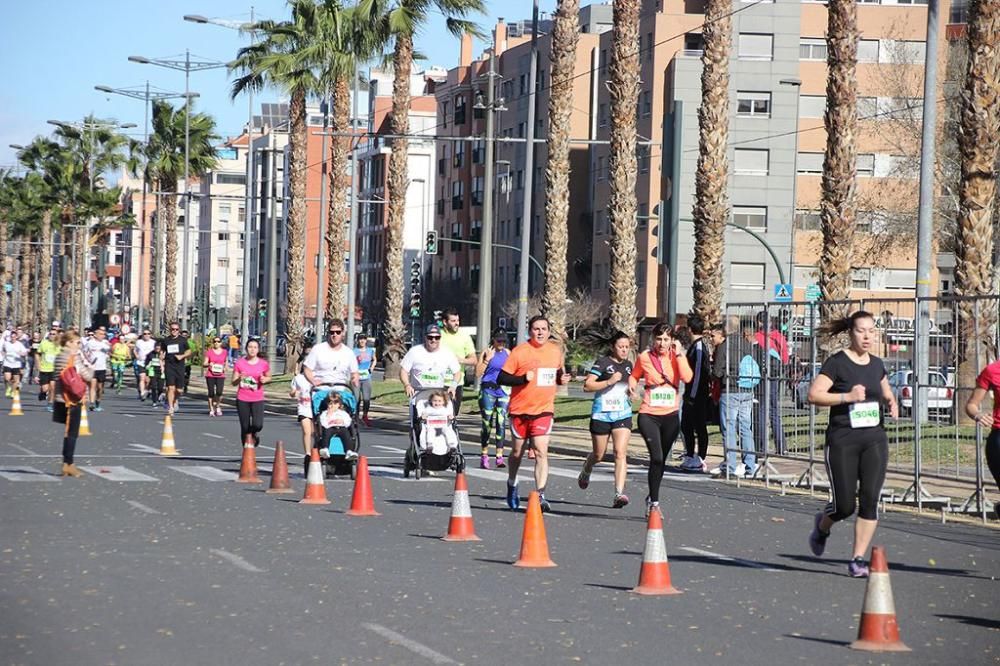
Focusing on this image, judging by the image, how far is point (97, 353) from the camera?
42.7m

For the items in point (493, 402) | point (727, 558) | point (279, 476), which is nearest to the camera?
point (727, 558)

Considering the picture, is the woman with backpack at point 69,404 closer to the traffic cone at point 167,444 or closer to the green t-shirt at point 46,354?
the traffic cone at point 167,444

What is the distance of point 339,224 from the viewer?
169 ft

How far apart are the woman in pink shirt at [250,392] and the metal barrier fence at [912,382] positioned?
6572 millimetres

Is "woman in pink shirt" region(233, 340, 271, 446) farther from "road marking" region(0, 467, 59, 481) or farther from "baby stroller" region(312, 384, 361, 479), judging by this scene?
"road marking" region(0, 467, 59, 481)

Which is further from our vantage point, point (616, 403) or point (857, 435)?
point (616, 403)

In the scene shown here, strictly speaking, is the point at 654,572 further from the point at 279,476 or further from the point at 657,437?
the point at 279,476

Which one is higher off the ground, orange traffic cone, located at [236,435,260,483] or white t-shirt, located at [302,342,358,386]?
white t-shirt, located at [302,342,358,386]

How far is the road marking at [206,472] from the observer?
69.3 feet

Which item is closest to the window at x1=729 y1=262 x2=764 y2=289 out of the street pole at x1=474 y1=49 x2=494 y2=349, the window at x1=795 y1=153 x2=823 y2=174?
the window at x1=795 y1=153 x2=823 y2=174

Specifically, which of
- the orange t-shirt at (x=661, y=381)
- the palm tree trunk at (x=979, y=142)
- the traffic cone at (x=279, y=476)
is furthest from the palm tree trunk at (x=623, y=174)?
the orange t-shirt at (x=661, y=381)

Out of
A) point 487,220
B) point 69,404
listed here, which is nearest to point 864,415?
point 69,404

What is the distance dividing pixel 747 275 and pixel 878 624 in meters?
72.7

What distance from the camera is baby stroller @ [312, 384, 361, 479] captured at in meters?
20.9
